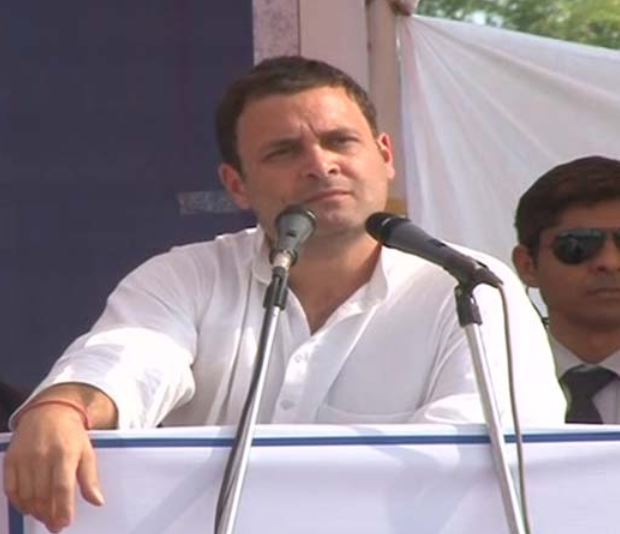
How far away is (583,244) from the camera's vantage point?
121 inches

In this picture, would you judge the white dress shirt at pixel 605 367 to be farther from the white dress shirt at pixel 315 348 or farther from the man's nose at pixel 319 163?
the man's nose at pixel 319 163

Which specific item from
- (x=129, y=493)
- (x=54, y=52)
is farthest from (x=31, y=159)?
(x=129, y=493)

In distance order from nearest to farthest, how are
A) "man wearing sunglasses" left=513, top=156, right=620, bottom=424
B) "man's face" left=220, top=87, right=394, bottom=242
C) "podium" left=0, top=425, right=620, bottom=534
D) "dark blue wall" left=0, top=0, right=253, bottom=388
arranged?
"podium" left=0, top=425, right=620, bottom=534 → "man's face" left=220, top=87, right=394, bottom=242 → "man wearing sunglasses" left=513, top=156, right=620, bottom=424 → "dark blue wall" left=0, top=0, right=253, bottom=388

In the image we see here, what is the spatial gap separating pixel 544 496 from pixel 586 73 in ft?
6.52

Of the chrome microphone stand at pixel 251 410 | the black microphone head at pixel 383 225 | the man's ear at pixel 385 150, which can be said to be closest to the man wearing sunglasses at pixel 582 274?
the man's ear at pixel 385 150

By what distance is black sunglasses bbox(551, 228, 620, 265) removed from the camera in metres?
3.06

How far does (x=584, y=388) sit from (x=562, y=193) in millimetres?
409

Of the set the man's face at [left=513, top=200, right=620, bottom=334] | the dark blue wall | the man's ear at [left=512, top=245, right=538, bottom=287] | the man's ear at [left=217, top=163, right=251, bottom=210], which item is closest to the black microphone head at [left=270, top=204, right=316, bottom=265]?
the man's ear at [left=217, top=163, right=251, bottom=210]

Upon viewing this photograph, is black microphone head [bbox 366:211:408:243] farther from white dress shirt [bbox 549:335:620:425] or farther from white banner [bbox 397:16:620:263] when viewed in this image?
white banner [bbox 397:16:620:263]

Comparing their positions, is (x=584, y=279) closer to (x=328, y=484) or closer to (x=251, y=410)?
(x=328, y=484)

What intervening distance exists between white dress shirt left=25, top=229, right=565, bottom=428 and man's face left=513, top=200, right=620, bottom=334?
63cm

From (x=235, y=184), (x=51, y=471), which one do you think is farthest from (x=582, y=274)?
(x=51, y=471)

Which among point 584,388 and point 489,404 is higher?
point 489,404

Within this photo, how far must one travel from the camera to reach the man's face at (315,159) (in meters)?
2.40
